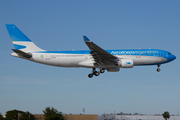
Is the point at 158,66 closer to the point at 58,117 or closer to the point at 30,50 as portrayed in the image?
the point at 58,117

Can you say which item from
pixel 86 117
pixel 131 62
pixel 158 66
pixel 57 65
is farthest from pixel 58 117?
pixel 158 66

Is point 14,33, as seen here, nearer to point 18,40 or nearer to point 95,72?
point 18,40

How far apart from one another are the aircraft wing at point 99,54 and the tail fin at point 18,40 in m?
14.0

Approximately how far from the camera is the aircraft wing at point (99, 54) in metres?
48.3

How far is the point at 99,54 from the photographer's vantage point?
2004 inches

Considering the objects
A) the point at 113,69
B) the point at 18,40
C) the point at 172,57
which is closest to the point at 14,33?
the point at 18,40

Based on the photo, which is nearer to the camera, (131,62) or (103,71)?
(131,62)

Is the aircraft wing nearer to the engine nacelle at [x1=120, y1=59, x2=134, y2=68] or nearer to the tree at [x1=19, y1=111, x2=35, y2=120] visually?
the engine nacelle at [x1=120, y1=59, x2=134, y2=68]

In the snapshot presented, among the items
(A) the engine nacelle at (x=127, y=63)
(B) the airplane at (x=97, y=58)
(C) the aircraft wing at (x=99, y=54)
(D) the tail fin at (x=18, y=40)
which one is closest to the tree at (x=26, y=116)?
(B) the airplane at (x=97, y=58)

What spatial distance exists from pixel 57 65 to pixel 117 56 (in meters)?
12.7

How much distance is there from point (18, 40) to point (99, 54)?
767 inches

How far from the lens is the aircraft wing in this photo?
48.3m

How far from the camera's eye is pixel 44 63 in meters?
54.7

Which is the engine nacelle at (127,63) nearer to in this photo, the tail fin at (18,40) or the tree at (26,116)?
the tail fin at (18,40)
